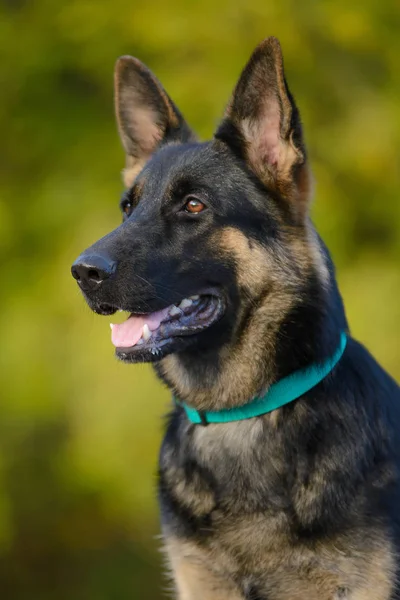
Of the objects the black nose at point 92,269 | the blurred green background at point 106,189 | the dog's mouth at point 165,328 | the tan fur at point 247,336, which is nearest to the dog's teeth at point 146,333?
the dog's mouth at point 165,328

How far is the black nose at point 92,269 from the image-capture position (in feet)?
10.1

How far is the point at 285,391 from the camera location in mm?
3309

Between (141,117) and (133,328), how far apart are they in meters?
1.16

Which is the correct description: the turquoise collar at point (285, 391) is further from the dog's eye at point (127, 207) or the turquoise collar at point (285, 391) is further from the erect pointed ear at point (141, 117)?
the erect pointed ear at point (141, 117)

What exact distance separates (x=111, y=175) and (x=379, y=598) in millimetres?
5127

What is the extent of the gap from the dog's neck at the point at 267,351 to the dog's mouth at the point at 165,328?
0.19m

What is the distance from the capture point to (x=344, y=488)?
10.4 ft

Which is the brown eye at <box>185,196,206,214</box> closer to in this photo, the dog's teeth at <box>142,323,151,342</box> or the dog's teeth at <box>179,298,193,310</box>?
the dog's teeth at <box>179,298,193,310</box>

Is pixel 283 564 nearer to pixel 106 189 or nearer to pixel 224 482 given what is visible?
pixel 224 482

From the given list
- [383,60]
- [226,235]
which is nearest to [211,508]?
[226,235]

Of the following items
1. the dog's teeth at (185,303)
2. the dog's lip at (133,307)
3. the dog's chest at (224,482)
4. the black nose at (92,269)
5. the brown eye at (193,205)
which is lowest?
the dog's chest at (224,482)

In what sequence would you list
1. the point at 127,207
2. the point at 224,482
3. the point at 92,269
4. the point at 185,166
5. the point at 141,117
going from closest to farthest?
the point at 92,269 → the point at 224,482 → the point at 185,166 → the point at 127,207 → the point at 141,117

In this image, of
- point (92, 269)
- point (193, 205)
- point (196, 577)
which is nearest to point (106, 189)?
point (193, 205)

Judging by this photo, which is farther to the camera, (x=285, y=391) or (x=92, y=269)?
(x=285, y=391)
